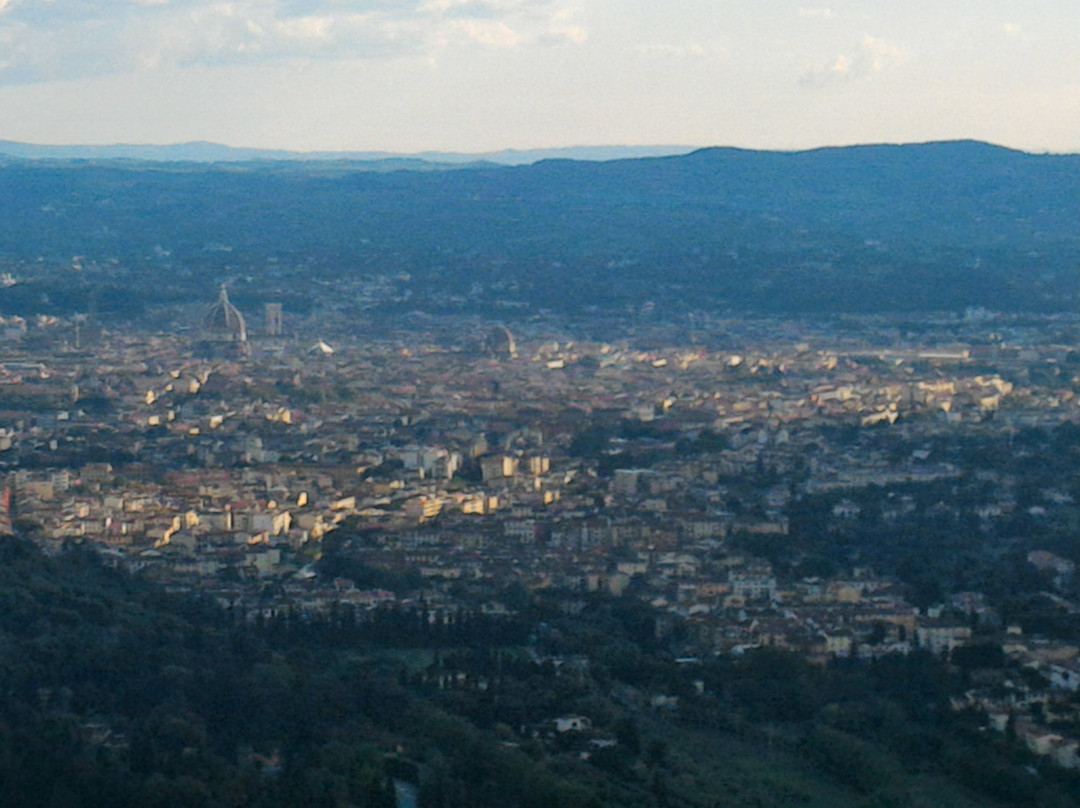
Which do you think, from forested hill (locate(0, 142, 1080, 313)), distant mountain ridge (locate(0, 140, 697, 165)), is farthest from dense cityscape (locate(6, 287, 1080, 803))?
distant mountain ridge (locate(0, 140, 697, 165))

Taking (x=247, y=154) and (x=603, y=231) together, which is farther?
(x=247, y=154)

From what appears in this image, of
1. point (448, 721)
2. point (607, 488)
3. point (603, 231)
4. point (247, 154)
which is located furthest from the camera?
point (247, 154)

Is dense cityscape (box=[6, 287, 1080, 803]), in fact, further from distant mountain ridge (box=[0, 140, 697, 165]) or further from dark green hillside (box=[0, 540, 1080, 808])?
distant mountain ridge (box=[0, 140, 697, 165])

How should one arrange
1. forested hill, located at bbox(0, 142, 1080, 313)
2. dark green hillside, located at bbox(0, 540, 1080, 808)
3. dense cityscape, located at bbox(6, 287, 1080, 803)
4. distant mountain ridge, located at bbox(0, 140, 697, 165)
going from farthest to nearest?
1. distant mountain ridge, located at bbox(0, 140, 697, 165)
2. forested hill, located at bbox(0, 142, 1080, 313)
3. dense cityscape, located at bbox(6, 287, 1080, 803)
4. dark green hillside, located at bbox(0, 540, 1080, 808)

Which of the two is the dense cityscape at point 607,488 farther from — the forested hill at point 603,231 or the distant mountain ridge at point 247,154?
the distant mountain ridge at point 247,154

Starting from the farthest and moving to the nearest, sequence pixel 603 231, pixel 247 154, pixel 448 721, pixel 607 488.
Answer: pixel 247 154 < pixel 603 231 < pixel 607 488 < pixel 448 721

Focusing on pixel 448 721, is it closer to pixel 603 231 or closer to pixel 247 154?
pixel 603 231

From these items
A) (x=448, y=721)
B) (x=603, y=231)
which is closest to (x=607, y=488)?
(x=448, y=721)

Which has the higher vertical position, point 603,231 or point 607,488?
point 607,488

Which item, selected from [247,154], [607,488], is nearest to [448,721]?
[607,488]

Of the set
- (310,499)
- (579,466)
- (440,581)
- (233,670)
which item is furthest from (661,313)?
(233,670)
